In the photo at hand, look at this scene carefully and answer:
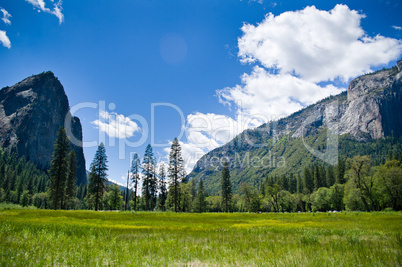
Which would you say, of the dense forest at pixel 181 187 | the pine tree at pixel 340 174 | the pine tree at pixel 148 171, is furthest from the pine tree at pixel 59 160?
the pine tree at pixel 340 174

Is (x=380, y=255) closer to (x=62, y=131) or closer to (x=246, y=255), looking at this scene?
(x=246, y=255)

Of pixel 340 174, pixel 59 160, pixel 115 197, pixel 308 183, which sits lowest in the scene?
pixel 115 197

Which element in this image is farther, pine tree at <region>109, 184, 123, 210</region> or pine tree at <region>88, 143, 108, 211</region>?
pine tree at <region>109, 184, 123, 210</region>

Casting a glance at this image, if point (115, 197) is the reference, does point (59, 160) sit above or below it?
above

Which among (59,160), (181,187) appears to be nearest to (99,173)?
(59,160)

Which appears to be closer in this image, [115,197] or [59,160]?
[59,160]

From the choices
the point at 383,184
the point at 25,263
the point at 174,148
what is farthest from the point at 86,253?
the point at 383,184

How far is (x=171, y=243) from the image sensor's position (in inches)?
306

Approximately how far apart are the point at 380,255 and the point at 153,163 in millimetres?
61982

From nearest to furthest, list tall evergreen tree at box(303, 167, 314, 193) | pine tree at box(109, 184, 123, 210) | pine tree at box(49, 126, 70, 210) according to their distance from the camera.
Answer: pine tree at box(49, 126, 70, 210), pine tree at box(109, 184, 123, 210), tall evergreen tree at box(303, 167, 314, 193)

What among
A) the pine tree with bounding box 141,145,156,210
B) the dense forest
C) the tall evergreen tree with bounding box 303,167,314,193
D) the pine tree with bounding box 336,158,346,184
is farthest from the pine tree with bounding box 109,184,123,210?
the pine tree with bounding box 336,158,346,184

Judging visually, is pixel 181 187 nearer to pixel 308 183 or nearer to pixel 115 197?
pixel 115 197

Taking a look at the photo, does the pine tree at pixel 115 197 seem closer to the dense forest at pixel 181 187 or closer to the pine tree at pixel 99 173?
the dense forest at pixel 181 187

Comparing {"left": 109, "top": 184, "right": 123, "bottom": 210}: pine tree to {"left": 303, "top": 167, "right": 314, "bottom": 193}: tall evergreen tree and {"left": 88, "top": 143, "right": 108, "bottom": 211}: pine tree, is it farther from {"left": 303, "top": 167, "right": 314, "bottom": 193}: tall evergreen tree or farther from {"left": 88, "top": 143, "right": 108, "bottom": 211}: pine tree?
{"left": 303, "top": 167, "right": 314, "bottom": 193}: tall evergreen tree
